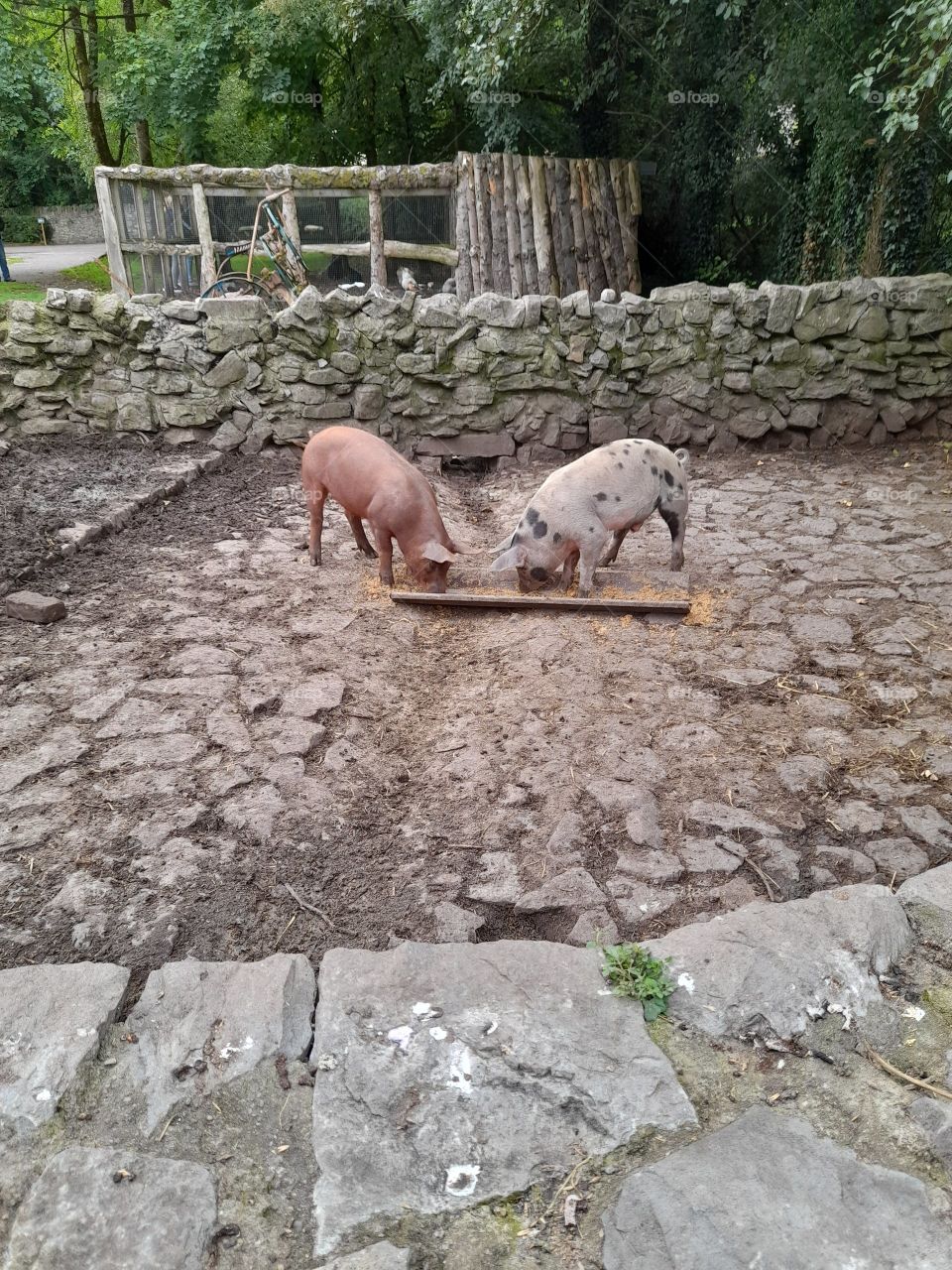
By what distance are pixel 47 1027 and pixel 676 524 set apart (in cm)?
433

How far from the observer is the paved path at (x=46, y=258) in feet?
66.2

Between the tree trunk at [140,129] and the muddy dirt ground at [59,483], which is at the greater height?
the tree trunk at [140,129]

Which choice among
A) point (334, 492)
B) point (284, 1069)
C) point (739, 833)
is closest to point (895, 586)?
point (739, 833)

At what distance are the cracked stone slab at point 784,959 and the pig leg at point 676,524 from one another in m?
3.11

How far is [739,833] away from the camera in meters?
3.51

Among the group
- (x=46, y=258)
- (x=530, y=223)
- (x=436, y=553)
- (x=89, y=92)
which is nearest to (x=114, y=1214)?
(x=436, y=553)

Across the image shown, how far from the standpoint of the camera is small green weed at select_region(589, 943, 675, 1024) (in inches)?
96.5

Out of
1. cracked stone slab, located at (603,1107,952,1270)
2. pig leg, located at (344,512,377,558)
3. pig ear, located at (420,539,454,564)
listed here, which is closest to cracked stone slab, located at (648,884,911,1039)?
cracked stone slab, located at (603,1107,952,1270)

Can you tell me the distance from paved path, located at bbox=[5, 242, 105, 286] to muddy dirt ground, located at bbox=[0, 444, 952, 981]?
1689cm

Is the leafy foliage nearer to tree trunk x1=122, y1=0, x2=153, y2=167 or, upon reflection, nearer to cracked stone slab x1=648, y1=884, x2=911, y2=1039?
tree trunk x1=122, y1=0, x2=153, y2=167

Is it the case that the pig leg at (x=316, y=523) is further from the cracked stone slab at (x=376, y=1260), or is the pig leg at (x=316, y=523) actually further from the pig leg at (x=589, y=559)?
the cracked stone slab at (x=376, y=1260)

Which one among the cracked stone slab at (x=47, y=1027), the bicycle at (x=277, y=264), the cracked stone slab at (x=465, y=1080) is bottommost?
the cracked stone slab at (x=465, y=1080)

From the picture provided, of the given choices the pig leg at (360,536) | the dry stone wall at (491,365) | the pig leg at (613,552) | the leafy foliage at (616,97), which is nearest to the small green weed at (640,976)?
the pig leg at (613,552)

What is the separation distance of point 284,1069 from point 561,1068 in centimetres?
68
